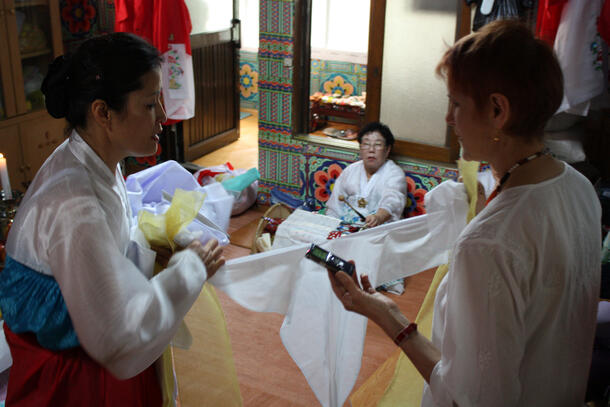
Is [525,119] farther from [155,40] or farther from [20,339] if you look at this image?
[155,40]

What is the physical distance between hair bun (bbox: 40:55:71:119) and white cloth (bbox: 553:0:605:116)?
250 centimetres

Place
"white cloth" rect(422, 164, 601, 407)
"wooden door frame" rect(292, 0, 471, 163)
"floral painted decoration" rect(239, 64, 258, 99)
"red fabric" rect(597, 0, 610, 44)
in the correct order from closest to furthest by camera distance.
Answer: "white cloth" rect(422, 164, 601, 407) → "red fabric" rect(597, 0, 610, 44) → "wooden door frame" rect(292, 0, 471, 163) → "floral painted decoration" rect(239, 64, 258, 99)

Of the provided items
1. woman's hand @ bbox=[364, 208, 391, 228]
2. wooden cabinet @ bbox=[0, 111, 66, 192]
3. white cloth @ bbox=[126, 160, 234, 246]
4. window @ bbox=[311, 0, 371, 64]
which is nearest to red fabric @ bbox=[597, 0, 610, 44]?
woman's hand @ bbox=[364, 208, 391, 228]

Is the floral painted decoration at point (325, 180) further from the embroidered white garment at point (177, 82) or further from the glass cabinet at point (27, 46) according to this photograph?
the glass cabinet at point (27, 46)

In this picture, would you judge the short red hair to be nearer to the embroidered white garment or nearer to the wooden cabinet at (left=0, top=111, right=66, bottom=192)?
the embroidered white garment

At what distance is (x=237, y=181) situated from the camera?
4359 millimetres

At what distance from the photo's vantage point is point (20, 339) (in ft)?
4.47

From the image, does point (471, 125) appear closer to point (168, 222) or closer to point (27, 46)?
point (168, 222)

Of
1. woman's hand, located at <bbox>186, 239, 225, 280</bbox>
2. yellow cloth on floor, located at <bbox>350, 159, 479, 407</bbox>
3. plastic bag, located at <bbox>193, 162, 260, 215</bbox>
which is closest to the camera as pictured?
woman's hand, located at <bbox>186, 239, 225, 280</bbox>

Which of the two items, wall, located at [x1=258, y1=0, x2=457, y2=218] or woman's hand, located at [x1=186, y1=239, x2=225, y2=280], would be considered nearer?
woman's hand, located at [x1=186, y1=239, x2=225, y2=280]

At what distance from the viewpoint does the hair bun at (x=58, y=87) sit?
1.35 m

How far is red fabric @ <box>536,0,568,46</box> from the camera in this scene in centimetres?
306

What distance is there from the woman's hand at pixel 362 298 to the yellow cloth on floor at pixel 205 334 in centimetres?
39

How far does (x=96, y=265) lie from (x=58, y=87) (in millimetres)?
447
